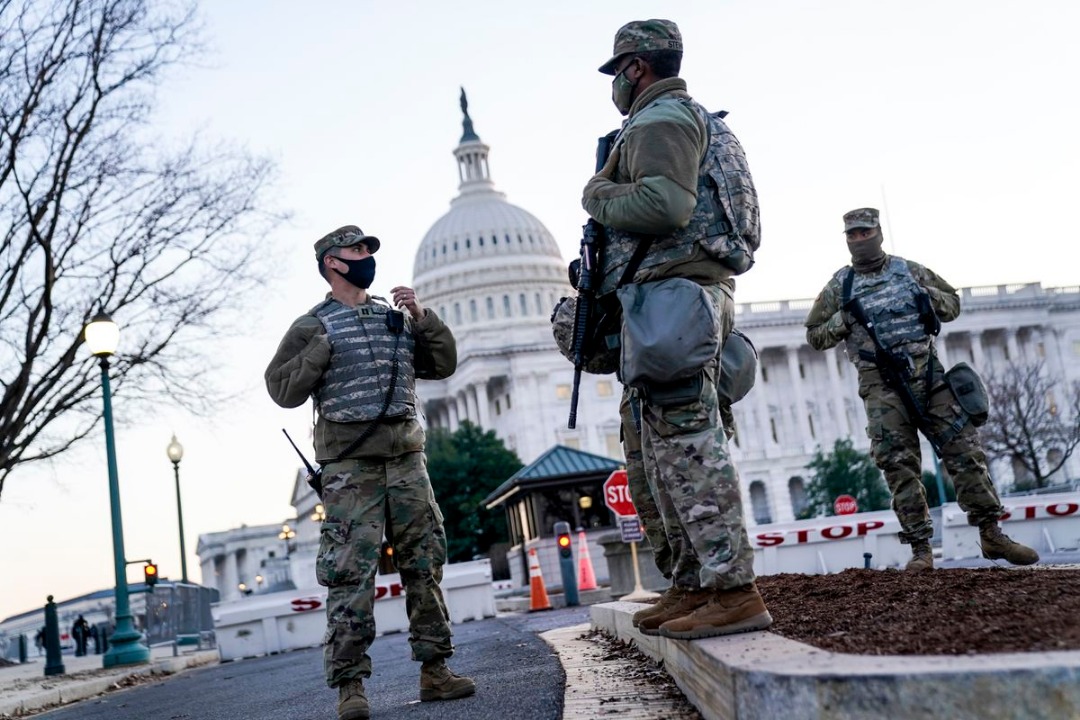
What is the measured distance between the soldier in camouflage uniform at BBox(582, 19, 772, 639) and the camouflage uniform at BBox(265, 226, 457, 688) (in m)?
1.04

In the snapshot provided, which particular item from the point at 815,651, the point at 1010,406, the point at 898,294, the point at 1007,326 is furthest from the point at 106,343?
the point at 1007,326

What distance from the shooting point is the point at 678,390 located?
4.27 metres

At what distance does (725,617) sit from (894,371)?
14.8 feet

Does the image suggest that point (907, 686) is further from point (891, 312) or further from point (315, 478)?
point (891, 312)

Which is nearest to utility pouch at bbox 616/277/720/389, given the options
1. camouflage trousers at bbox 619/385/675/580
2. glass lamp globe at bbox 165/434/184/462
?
camouflage trousers at bbox 619/385/675/580

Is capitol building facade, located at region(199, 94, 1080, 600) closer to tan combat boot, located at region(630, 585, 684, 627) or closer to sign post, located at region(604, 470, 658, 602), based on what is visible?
sign post, located at region(604, 470, 658, 602)

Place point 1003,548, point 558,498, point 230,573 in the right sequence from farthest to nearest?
point 230,573 → point 558,498 → point 1003,548

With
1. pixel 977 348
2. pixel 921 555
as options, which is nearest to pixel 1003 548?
pixel 921 555

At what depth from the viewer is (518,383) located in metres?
97.0

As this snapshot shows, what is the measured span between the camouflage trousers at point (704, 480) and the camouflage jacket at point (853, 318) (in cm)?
420

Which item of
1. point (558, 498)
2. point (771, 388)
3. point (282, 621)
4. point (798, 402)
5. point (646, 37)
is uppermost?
point (771, 388)

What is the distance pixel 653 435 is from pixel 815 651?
143 centimetres

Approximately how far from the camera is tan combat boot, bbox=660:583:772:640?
4051mm

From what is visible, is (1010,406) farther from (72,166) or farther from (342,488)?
(342,488)
